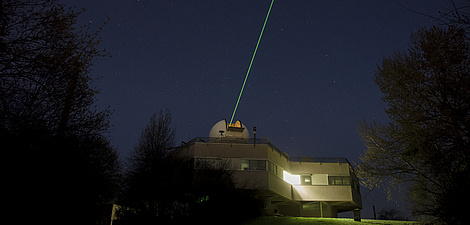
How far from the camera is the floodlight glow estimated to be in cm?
3861

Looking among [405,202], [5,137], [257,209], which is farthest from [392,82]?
[5,137]

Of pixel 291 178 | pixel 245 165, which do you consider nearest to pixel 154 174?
pixel 245 165

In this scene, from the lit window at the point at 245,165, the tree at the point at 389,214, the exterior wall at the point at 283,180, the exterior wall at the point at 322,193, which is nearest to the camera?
the exterior wall at the point at 283,180

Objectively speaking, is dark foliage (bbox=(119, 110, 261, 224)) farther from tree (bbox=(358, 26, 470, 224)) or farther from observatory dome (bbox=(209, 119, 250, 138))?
observatory dome (bbox=(209, 119, 250, 138))

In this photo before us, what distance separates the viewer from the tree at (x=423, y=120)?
11.0m

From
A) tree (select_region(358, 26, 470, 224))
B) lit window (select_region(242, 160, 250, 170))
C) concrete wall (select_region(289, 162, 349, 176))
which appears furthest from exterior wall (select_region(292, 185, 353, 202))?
tree (select_region(358, 26, 470, 224))

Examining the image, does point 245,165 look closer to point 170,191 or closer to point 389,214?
point 170,191

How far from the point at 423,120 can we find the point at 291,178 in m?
27.6

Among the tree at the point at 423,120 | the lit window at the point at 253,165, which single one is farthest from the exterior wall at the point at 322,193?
the tree at the point at 423,120

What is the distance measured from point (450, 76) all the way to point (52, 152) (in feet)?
48.3

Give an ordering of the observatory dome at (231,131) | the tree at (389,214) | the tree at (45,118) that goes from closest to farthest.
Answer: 1. the tree at (45,118)
2. the observatory dome at (231,131)
3. the tree at (389,214)

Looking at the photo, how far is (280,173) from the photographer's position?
36750 millimetres

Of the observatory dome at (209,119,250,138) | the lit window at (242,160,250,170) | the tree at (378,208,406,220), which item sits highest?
the observatory dome at (209,119,250,138)

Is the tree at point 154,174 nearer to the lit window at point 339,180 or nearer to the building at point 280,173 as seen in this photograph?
the building at point 280,173
